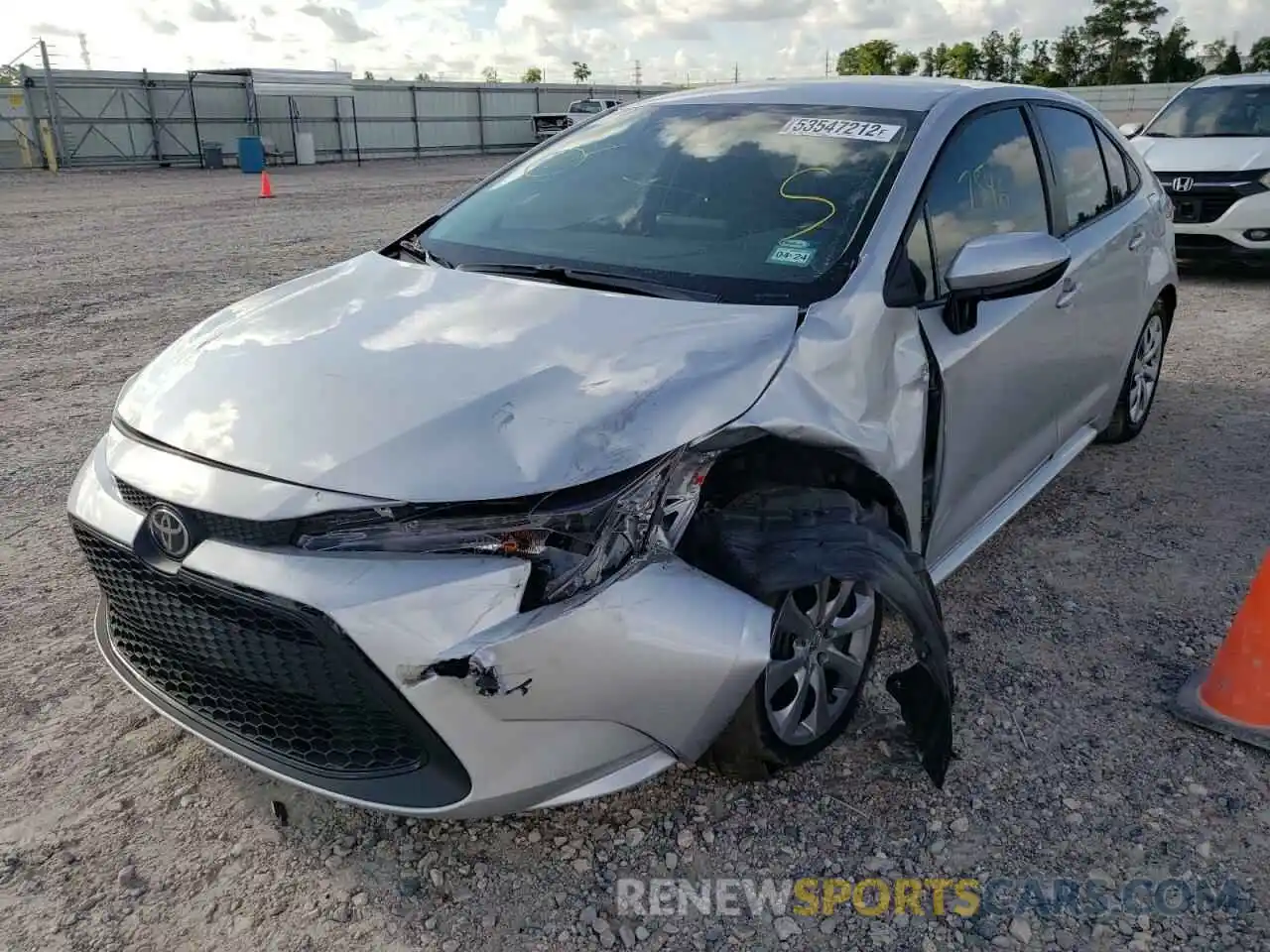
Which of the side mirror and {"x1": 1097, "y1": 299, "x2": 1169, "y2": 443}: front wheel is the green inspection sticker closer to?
the side mirror

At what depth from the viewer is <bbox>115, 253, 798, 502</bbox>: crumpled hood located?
214 cm

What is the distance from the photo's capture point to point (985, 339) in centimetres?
316

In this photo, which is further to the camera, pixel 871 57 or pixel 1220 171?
pixel 871 57

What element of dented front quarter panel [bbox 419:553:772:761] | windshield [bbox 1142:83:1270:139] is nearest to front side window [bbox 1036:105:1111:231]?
dented front quarter panel [bbox 419:553:772:761]

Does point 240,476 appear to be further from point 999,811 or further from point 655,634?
point 999,811

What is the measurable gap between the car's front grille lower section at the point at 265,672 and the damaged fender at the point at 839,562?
0.78 m

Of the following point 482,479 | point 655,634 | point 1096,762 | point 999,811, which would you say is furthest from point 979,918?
point 482,479

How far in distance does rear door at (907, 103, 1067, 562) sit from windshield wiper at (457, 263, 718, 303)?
0.69m

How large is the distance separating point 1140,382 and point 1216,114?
628cm

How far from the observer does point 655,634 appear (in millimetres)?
2139

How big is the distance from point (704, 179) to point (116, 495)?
193 centimetres

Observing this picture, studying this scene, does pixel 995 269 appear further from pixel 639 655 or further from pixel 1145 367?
pixel 1145 367

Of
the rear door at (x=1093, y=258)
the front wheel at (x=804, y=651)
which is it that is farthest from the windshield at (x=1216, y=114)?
the front wheel at (x=804, y=651)

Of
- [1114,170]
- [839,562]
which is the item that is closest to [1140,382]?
[1114,170]
